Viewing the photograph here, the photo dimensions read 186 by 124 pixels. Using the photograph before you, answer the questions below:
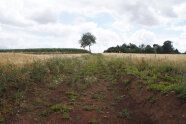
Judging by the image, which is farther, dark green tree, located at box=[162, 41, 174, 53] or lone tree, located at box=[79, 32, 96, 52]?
lone tree, located at box=[79, 32, 96, 52]

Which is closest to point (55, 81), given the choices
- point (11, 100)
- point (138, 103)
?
point (11, 100)

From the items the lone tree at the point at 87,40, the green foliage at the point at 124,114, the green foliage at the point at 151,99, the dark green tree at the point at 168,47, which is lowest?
the green foliage at the point at 124,114

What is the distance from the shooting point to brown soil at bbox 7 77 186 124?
4.52 metres

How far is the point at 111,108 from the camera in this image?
19.1 ft

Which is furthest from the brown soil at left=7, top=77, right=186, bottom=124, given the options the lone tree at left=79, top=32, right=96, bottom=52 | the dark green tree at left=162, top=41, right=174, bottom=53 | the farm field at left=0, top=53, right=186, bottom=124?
the lone tree at left=79, top=32, right=96, bottom=52

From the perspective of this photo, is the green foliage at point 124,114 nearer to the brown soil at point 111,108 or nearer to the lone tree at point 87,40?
the brown soil at point 111,108

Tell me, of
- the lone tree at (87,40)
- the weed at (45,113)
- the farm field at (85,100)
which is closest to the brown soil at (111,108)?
the farm field at (85,100)

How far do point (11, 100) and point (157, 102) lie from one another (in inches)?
191

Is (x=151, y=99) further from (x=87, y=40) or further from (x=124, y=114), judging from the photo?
(x=87, y=40)

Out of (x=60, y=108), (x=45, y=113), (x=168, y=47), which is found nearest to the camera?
(x=45, y=113)

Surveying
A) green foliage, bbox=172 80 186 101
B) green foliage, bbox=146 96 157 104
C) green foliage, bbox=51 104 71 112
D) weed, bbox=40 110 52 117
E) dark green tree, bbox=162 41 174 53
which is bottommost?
weed, bbox=40 110 52 117

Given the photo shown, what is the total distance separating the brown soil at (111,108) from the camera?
452 cm

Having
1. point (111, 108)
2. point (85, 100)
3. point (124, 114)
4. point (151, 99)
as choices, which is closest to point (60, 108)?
point (85, 100)

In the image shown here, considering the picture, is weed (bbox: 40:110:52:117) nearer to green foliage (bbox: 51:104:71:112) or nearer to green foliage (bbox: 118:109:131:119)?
green foliage (bbox: 51:104:71:112)
